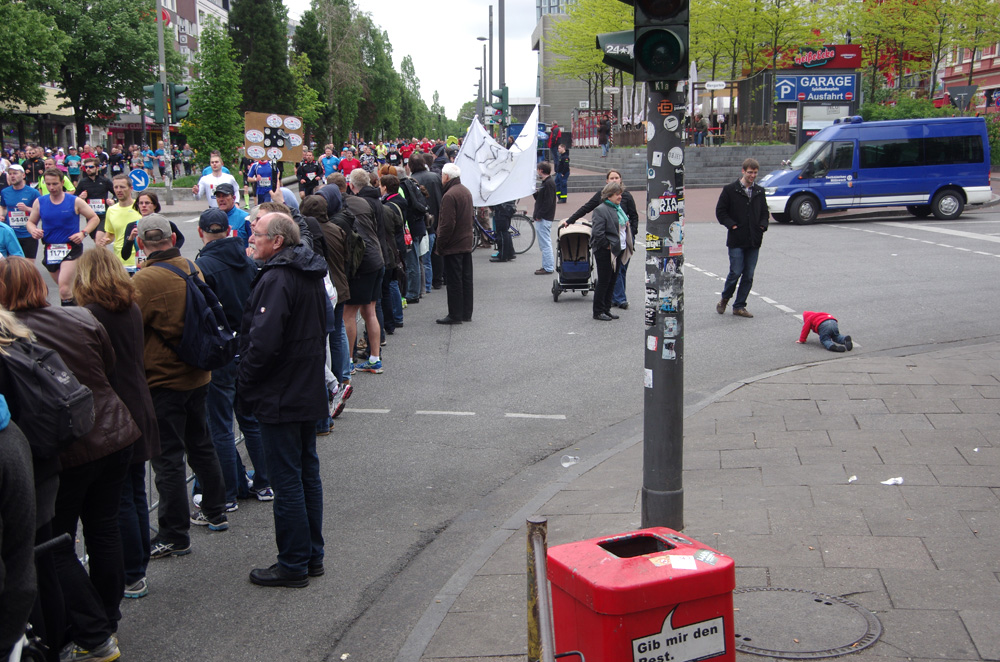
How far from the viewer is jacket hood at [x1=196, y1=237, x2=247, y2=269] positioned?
614 centimetres

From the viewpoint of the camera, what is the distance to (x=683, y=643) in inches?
121

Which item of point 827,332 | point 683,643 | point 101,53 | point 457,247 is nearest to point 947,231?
point 827,332

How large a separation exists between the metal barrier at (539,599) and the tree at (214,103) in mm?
31603

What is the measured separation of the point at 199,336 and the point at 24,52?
155ft

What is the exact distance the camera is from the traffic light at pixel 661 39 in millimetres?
4746

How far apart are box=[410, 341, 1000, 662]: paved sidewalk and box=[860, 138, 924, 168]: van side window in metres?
15.3

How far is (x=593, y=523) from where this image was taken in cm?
562

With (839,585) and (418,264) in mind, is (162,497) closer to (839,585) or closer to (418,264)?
(839,585)

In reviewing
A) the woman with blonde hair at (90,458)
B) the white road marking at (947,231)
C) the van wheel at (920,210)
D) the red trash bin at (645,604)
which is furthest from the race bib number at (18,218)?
the van wheel at (920,210)

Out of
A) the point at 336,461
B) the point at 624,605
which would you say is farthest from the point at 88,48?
the point at 624,605

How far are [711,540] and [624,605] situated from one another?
2.38m

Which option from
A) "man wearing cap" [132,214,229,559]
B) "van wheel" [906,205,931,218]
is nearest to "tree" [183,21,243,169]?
"van wheel" [906,205,931,218]

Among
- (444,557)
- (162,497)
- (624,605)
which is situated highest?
(624,605)

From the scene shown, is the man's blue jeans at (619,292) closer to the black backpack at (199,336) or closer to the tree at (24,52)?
the black backpack at (199,336)
